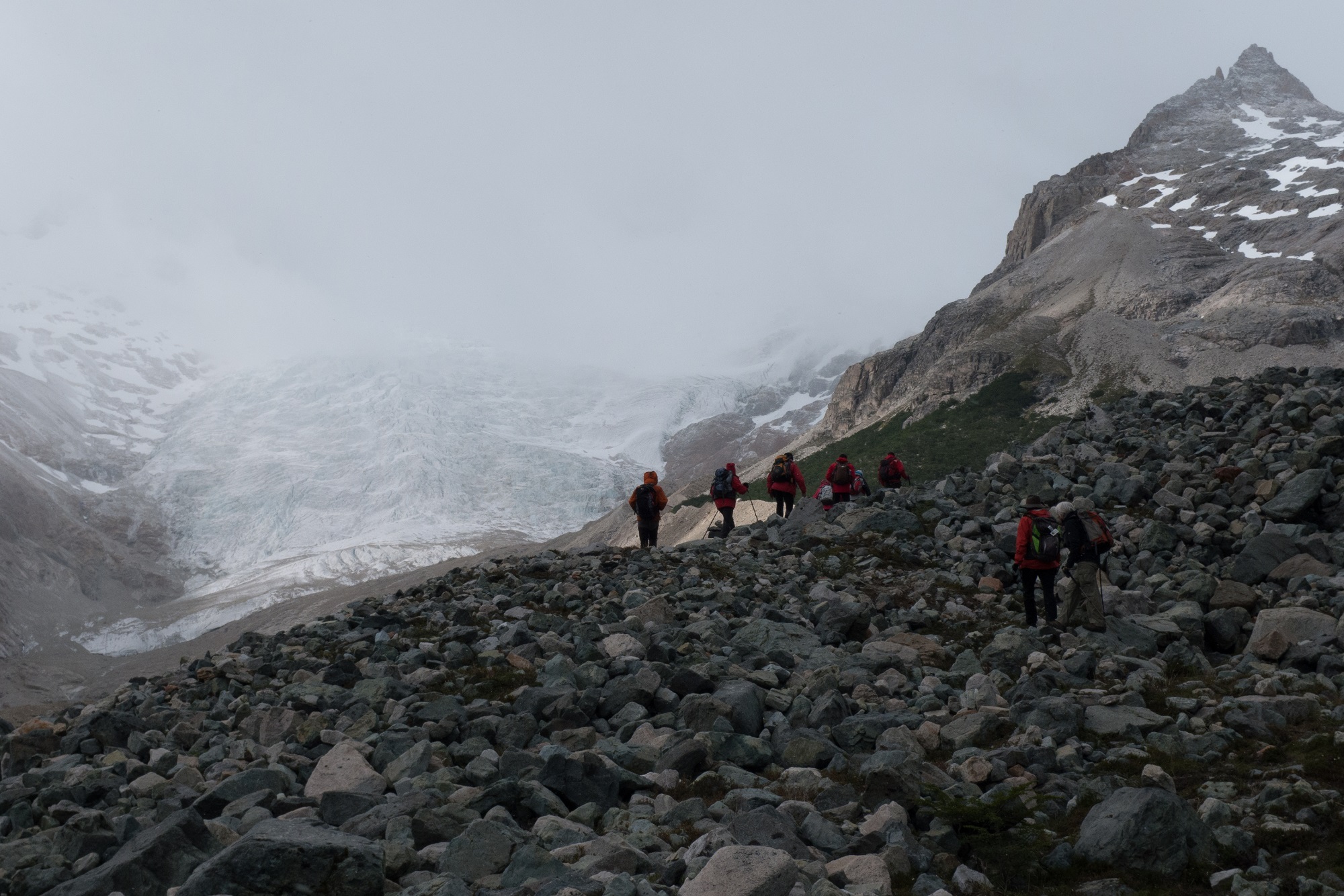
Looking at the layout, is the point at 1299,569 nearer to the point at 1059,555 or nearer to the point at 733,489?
the point at 1059,555

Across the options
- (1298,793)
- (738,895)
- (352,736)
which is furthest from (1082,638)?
(352,736)

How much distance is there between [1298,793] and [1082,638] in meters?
5.94

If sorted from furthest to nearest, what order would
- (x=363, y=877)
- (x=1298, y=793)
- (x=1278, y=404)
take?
(x=1278, y=404)
(x=1298, y=793)
(x=363, y=877)

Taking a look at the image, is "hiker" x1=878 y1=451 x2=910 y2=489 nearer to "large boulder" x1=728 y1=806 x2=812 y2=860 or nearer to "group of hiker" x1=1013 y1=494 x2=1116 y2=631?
"group of hiker" x1=1013 y1=494 x2=1116 y2=631

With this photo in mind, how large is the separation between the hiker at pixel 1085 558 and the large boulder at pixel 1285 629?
202 cm

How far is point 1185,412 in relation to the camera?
23.7 metres

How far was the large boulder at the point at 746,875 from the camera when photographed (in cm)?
545

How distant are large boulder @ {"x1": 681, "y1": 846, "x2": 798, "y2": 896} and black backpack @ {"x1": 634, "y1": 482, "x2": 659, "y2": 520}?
17.1m

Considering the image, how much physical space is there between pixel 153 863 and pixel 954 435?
62628 millimetres

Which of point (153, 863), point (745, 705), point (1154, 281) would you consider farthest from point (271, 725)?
point (1154, 281)

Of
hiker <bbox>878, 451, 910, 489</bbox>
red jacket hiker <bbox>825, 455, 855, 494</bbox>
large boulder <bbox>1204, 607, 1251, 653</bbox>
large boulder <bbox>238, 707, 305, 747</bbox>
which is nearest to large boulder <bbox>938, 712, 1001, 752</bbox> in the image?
large boulder <bbox>1204, 607, 1251, 653</bbox>

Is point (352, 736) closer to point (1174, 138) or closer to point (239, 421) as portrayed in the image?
point (1174, 138)

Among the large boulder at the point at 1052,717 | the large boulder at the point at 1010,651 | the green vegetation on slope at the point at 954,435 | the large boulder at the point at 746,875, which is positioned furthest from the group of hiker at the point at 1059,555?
the green vegetation on slope at the point at 954,435

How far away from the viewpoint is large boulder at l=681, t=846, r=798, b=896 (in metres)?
5.45
